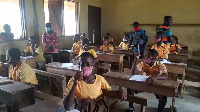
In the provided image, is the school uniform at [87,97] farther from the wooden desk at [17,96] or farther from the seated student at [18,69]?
the seated student at [18,69]

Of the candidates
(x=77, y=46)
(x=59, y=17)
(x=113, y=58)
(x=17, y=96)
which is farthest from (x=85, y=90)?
(x=59, y=17)

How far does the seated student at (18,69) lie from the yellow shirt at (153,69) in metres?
1.90

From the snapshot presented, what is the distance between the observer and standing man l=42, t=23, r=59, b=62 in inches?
215

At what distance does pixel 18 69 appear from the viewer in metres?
2.67

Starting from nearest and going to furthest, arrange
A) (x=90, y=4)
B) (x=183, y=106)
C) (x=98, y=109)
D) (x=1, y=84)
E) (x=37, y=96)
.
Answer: (x=98, y=109)
(x=1, y=84)
(x=37, y=96)
(x=183, y=106)
(x=90, y=4)

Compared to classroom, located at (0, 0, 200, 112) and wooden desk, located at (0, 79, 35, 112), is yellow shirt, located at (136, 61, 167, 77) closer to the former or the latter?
classroom, located at (0, 0, 200, 112)

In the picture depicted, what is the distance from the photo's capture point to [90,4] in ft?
30.2

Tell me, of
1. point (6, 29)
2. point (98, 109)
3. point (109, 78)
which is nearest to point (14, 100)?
point (98, 109)

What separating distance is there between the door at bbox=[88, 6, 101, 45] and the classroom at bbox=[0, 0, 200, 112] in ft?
0.18

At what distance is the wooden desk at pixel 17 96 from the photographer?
6.20 ft

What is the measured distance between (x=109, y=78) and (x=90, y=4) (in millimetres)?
7088

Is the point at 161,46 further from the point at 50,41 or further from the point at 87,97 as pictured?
the point at 50,41

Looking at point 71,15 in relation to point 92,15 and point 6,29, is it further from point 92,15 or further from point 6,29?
point 6,29

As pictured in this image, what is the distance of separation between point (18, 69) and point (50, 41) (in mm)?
2964
